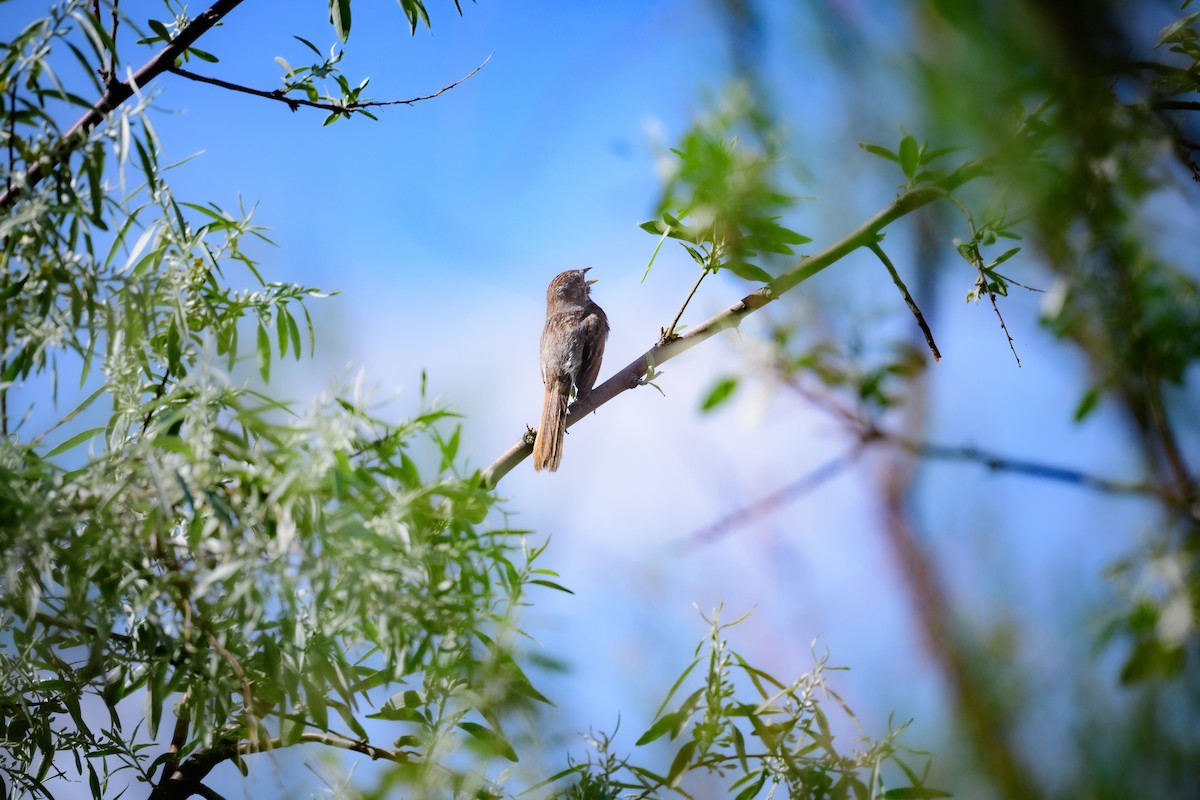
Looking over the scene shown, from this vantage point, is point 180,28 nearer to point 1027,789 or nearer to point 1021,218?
point 1021,218

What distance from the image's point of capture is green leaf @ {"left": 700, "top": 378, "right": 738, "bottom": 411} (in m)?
0.68

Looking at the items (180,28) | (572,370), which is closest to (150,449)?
(180,28)

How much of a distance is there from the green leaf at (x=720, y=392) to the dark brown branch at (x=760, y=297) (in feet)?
0.47

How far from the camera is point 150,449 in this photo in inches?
30.7

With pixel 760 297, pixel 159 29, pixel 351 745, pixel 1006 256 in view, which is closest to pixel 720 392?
pixel 760 297

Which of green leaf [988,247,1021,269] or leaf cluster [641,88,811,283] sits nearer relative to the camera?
leaf cluster [641,88,811,283]

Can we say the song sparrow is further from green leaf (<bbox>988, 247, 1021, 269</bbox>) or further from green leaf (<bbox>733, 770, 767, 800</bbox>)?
green leaf (<bbox>988, 247, 1021, 269</bbox>)

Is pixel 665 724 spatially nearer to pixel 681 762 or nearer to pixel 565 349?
pixel 681 762

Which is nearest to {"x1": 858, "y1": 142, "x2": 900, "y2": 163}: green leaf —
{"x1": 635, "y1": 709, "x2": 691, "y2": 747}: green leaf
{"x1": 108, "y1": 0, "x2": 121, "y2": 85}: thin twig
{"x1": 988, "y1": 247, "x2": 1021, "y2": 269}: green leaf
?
{"x1": 988, "y1": 247, "x2": 1021, "y2": 269}: green leaf

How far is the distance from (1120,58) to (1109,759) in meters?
0.41

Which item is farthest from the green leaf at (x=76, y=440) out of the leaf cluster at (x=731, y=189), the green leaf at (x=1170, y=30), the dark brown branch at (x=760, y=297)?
the green leaf at (x=1170, y=30)

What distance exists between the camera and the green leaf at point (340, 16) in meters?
1.12

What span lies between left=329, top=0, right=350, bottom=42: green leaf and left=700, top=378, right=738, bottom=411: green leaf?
29.3 inches

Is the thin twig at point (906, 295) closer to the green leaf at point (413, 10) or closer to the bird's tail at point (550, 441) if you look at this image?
the green leaf at point (413, 10)
